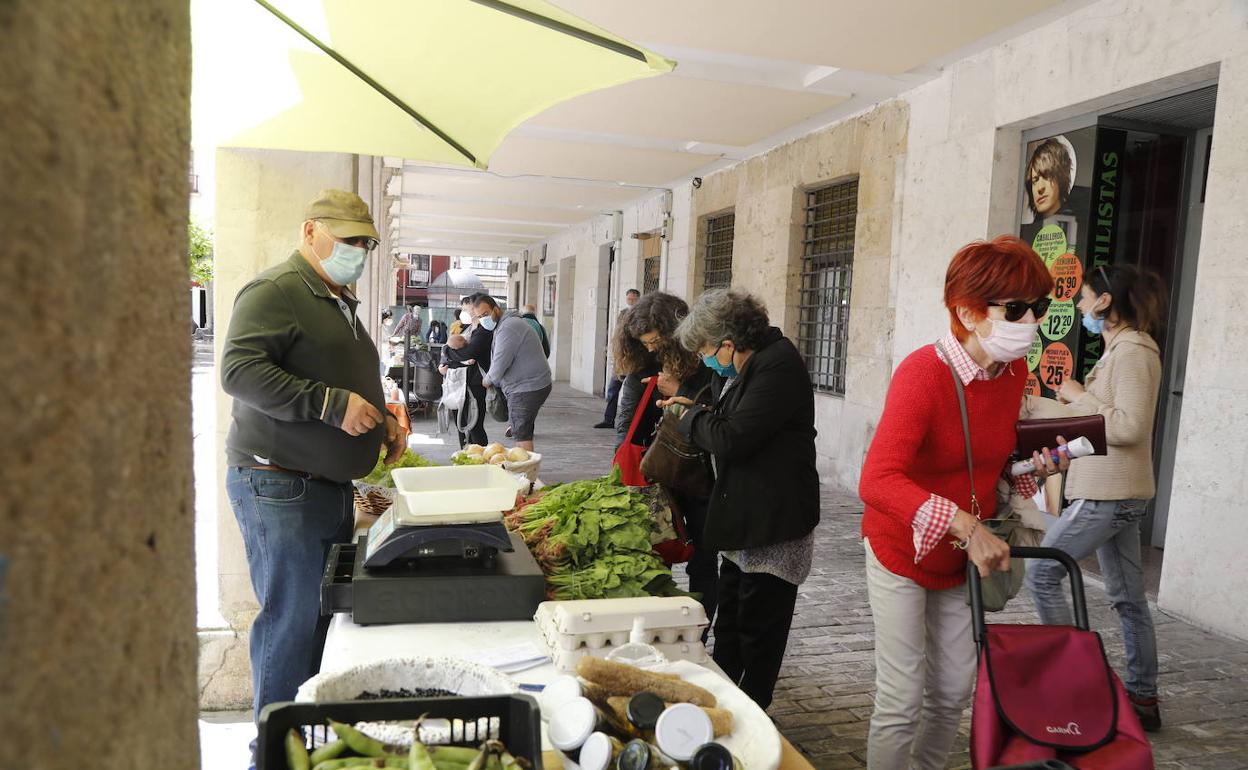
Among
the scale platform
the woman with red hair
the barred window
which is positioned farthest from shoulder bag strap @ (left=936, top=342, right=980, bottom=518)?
the barred window

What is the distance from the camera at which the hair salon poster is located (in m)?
6.30

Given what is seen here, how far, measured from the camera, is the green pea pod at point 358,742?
4.62 feet

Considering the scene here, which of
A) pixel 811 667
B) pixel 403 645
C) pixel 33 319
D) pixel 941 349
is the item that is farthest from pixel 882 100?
pixel 33 319

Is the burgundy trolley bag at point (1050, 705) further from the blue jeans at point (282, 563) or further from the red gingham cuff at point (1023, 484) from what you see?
the blue jeans at point (282, 563)

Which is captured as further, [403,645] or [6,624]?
Answer: [403,645]

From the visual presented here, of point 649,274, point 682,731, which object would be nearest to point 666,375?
point 682,731

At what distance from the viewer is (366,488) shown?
3918 millimetres

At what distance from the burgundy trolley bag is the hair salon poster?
472 centimetres

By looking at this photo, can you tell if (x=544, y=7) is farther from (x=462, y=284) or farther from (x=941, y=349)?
(x=462, y=284)

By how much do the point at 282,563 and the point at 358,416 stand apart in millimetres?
613

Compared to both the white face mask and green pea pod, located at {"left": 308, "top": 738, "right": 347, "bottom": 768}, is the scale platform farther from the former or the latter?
the white face mask

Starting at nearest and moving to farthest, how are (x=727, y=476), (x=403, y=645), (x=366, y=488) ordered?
(x=403, y=645) → (x=727, y=476) → (x=366, y=488)

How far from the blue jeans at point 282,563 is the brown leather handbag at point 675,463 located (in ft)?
4.46

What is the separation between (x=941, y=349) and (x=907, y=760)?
4.09 feet
